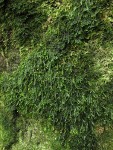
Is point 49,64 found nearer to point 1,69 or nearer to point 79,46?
point 79,46

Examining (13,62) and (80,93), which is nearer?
(80,93)

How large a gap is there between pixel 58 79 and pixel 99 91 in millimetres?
388

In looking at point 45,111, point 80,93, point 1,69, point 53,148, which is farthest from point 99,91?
point 1,69

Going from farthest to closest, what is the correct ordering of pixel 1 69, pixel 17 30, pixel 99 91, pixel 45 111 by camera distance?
pixel 1 69 → pixel 17 30 → pixel 45 111 → pixel 99 91

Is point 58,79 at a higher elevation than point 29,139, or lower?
higher

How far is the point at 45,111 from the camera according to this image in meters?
2.90

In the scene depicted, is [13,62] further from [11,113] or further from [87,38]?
[87,38]

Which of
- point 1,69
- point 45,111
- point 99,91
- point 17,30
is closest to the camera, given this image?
point 99,91

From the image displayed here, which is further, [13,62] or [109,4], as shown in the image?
[13,62]

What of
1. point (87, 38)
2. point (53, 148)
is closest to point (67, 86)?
point (87, 38)

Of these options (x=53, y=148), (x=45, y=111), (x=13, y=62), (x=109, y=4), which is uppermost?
(x=109, y=4)

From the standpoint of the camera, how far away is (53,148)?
2.98 meters

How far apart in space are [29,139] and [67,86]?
2.60 feet

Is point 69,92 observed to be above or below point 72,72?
below
